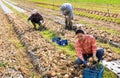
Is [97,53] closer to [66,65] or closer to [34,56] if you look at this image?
[66,65]

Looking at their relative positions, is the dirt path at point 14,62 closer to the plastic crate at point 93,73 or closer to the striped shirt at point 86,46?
the striped shirt at point 86,46

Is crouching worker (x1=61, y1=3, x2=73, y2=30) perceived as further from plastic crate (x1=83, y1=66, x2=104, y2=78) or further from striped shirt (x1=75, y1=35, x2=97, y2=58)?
plastic crate (x1=83, y1=66, x2=104, y2=78)

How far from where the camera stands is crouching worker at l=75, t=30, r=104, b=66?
7852mm

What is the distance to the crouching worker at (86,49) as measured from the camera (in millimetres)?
7852

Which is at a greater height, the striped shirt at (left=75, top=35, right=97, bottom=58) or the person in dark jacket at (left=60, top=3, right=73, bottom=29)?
the striped shirt at (left=75, top=35, right=97, bottom=58)

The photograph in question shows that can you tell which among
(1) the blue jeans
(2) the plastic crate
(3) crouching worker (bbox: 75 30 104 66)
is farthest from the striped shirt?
(2) the plastic crate

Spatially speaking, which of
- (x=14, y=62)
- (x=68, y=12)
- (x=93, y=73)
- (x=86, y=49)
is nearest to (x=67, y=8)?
(x=68, y=12)

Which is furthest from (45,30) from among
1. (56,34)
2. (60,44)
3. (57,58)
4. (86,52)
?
(86,52)

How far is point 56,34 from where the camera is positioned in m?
15.0

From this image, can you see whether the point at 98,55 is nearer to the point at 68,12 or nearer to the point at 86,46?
the point at 86,46

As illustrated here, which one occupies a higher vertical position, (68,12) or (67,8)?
(67,8)

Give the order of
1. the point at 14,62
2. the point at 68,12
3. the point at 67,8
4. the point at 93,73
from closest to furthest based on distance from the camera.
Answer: the point at 93,73 → the point at 14,62 → the point at 67,8 → the point at 68,12

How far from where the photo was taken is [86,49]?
816cm

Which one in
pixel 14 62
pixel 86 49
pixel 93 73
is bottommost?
pixel 14 62
